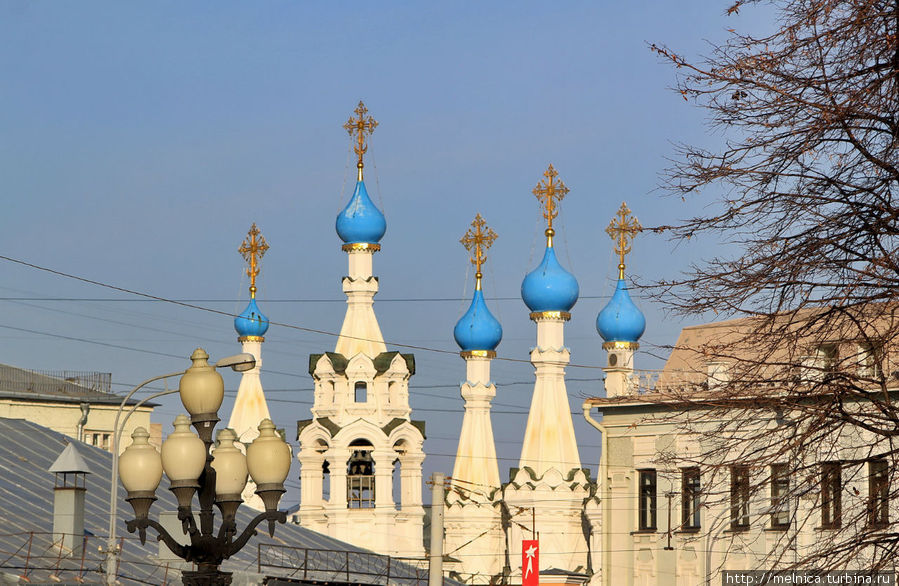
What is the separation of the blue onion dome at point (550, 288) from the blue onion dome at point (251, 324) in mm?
9512

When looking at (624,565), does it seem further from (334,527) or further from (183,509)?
(183,509)

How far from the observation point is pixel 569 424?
50.0m

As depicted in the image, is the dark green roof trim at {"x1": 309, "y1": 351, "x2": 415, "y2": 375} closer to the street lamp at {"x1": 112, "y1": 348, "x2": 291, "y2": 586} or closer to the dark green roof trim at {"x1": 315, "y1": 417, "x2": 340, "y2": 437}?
the dark green roof trim at {"x1": 315, "y1": 417, "x2": 340, "y2": 437}

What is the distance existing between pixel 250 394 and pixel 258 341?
2.05m

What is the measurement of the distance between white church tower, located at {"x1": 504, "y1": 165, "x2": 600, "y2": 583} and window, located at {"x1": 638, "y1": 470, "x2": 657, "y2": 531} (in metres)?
11.8

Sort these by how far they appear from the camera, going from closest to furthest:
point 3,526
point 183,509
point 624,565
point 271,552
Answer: point 183,509 → point 3,526 → point 271,552 → point 624,565

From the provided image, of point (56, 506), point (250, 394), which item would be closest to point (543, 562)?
point (250, 394)

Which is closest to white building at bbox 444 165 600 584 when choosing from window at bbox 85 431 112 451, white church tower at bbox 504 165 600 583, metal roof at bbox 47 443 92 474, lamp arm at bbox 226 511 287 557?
white church tower at bbox 504 165 600 583

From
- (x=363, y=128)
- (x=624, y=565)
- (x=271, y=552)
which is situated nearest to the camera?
(x=271, y=552)

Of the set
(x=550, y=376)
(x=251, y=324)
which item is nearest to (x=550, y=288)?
(x=550, y=376)

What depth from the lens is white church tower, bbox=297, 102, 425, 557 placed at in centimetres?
4819

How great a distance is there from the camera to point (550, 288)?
164ft

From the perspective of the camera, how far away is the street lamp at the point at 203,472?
1306 centimetres

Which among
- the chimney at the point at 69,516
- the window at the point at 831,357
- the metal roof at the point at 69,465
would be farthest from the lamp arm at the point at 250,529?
the metal roof at the point at 69,465
